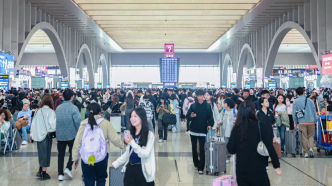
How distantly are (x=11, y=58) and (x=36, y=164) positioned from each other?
35.0 ft

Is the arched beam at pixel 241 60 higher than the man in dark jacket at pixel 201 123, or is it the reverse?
the arched beam at pixel 241 60

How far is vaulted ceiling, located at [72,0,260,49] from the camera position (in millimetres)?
25172

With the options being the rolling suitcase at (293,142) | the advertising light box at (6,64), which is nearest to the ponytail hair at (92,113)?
the rolling suitcase at (293,142)

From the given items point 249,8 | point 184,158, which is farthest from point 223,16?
point 184,158

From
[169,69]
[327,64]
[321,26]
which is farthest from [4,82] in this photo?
[169,69]

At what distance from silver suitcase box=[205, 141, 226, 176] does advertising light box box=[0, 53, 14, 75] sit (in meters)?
12.0

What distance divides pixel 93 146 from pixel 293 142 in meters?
6.00

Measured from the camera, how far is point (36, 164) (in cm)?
808

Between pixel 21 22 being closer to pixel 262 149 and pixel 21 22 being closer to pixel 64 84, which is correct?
pixel 64 84

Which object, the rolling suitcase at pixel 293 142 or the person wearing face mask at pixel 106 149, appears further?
the rolling suitcase at pixel 293 142

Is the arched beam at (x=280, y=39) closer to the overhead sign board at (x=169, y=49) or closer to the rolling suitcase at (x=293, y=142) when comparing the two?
the overhead sign board at (x=169, y=49)

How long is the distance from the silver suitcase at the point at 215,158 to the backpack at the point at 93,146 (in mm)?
2840

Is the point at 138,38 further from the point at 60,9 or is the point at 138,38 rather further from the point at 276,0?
the point at 276,0

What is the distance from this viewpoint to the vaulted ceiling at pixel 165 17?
25172mm
